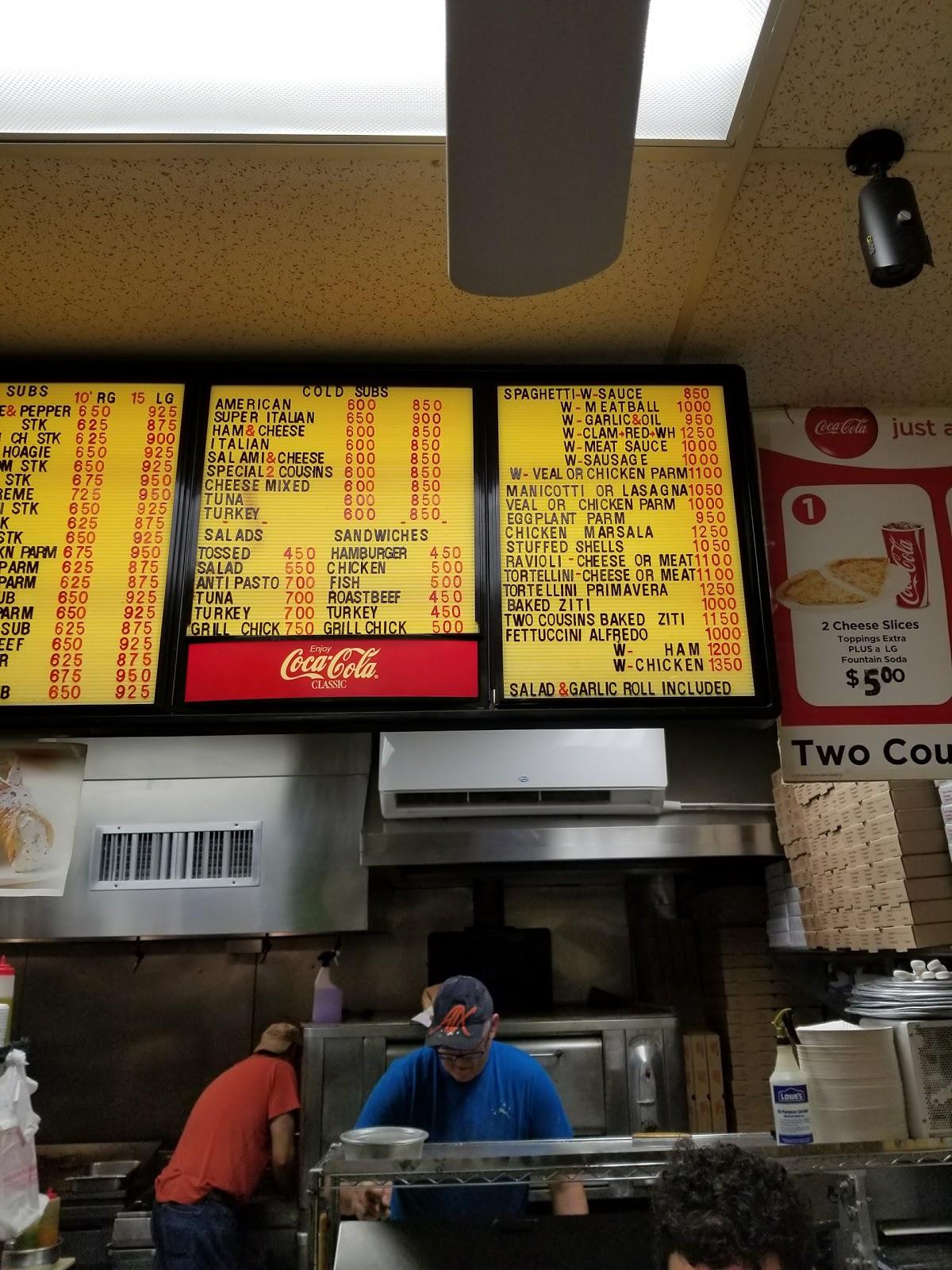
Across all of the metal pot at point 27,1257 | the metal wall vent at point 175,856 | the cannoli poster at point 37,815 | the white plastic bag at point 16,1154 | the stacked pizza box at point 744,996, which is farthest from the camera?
the stacked pizza box at point 744,996

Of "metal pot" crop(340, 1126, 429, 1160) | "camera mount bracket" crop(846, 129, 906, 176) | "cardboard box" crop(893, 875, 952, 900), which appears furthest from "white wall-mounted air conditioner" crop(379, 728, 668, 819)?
"camera mount bracket" crop(846, 129, 906, 176)

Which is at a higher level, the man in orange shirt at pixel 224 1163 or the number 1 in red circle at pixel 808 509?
the number 1 in red circle at pixel 808 509

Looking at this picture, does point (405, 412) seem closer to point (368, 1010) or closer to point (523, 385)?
point (523, 385)

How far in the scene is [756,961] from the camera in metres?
5.04

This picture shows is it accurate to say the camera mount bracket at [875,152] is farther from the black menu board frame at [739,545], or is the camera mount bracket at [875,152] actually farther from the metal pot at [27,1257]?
the metal pot at [27,1257]

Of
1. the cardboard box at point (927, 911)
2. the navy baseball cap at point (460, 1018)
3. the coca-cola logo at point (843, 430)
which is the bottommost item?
the navy baseball cap at point (460, 1018)

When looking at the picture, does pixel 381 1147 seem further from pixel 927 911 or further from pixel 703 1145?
pixel 927 911

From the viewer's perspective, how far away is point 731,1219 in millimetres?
1646

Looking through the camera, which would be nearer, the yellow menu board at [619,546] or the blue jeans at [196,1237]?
the yellow menu board at [619,546]

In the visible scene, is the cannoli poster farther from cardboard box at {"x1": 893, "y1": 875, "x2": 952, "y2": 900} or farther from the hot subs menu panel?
cardboard box at {"x1": 893, "y1": 875, "x2": 952, "y2": 900}

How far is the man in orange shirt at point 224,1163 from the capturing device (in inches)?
157

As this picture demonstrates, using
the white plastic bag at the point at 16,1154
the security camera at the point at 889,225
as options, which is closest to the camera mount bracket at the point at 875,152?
the security camera at the point at 889,225

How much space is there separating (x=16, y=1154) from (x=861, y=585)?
9.97 feet

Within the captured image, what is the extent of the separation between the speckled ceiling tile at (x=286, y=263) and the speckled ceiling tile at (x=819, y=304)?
10 centimetres
